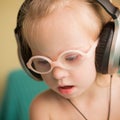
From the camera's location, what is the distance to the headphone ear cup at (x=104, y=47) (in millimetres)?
701

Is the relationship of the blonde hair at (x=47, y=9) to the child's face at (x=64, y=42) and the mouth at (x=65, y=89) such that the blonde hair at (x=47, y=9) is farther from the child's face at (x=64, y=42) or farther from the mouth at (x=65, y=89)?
the mouth at (x=65, y=89)

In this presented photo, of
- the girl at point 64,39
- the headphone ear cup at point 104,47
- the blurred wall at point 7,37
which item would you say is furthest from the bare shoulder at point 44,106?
the blurred wall at point 7,37

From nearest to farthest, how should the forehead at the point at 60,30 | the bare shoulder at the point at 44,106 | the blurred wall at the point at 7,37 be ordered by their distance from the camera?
the forehead at the point at 60,30
the bare shoulder at the point at 44,106
the blurred wall at the point at 7,37

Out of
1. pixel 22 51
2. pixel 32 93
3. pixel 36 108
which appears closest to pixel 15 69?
pixel 32 93

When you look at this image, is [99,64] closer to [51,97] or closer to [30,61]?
[30,61]

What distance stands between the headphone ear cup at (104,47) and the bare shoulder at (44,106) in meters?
0.28

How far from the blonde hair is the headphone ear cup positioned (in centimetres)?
4

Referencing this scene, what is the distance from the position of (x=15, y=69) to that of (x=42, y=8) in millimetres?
898

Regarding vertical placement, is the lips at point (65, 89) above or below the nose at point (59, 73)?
below

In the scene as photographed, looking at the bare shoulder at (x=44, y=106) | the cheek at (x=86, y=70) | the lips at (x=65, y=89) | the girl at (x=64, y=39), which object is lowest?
the bare shoulder at (x=44, y=106)

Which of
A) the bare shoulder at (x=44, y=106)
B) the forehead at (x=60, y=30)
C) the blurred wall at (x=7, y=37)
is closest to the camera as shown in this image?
the forehead at (x=60, y=30)

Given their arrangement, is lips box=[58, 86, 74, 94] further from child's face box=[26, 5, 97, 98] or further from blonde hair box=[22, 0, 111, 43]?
blonde hair box=[22, 0, 111, 43]

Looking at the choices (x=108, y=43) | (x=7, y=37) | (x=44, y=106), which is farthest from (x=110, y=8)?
(x=7, y=37)

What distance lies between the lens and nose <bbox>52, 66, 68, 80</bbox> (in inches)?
28.5
